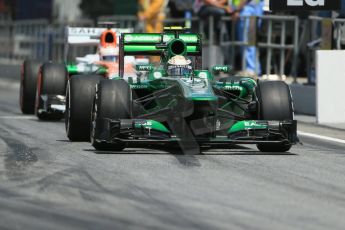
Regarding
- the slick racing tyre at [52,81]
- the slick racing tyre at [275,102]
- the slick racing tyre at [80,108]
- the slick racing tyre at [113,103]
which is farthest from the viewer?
the slick racing tyre at [52,81]

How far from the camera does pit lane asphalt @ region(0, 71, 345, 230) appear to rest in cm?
840

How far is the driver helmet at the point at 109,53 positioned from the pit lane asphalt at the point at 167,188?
5.05 metres

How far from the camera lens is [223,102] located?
14305mm

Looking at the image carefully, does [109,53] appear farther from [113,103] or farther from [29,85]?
[113,103]

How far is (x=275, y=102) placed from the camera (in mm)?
13578

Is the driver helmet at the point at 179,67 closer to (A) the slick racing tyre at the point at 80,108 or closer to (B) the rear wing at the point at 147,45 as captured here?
(A) the slick racing tyre at the point at 80,108

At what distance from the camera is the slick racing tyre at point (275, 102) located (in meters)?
13.5

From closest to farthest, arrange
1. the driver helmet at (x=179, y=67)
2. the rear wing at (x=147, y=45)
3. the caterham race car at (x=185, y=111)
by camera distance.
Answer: the caterham race car at (x=185, y=111)
the driver helmet at (x=179, y=67)
the rear wing at (x=147, y=45)

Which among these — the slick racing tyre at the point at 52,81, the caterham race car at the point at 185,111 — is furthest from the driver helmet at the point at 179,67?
the slick racing tyre at the point at 52,81

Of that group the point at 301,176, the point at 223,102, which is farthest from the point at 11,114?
the point at 301,176

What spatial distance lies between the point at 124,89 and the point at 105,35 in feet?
22.1

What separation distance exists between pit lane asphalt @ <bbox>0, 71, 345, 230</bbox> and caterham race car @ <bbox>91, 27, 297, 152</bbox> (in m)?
0.20

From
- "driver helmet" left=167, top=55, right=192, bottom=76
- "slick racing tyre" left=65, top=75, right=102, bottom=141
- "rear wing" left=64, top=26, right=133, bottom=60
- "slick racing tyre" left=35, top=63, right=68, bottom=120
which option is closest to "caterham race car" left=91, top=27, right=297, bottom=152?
"driver helmet" left=167, top=55, right=192, bottom=76

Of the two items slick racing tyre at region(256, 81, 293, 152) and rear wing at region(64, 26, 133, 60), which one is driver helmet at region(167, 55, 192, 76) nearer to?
slick racing tyre at region(256, 81, 293, 152)
